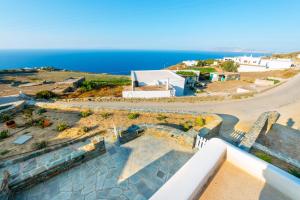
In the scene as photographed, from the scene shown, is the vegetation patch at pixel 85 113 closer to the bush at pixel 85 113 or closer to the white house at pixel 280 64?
the bush at pixel 85 113

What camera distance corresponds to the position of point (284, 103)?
1856 cm

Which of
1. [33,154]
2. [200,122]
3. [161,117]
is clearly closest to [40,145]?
[33,154]

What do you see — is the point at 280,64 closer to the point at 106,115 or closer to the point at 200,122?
the point at 200,122

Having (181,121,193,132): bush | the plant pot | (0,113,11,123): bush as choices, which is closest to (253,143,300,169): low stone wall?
(181,121,193,132): bush

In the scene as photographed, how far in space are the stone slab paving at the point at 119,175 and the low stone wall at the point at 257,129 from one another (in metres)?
3.93

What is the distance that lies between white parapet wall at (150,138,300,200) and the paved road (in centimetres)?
1114

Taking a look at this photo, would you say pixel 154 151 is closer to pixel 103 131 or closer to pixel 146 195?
pixel 146 195

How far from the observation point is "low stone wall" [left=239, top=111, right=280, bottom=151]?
8336 mm

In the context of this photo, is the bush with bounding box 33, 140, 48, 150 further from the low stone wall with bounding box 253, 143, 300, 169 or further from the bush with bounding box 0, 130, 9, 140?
the low stone wall with bounding box 253, 143, 300, 169

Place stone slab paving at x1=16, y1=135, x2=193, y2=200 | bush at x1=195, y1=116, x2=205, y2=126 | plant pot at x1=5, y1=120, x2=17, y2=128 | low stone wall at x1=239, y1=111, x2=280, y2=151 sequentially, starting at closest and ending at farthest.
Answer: stone slab paving at x1=16, y1=135, x2=193, y2=200, low stone wall at x1=239, y1=111, x2=280, y2=151, bush at x1=195, y1=116, x2=205, y2=126, plant pot at x1=5, y1=120, x2=17, y2=128

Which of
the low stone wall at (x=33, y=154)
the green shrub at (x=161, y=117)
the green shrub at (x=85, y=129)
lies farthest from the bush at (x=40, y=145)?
the green shrub at (x=161, y=117)

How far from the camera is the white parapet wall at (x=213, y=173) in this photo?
7.18 feet

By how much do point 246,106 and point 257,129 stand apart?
8.40 metres

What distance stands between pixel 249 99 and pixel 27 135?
24715 millimetres
